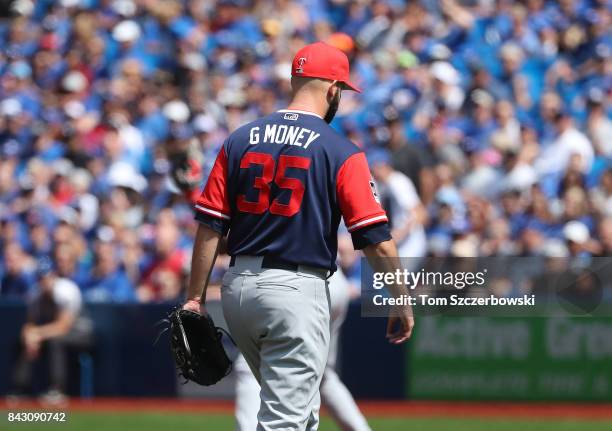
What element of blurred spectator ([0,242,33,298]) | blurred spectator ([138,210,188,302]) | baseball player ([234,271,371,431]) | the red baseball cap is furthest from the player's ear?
blurred spectator ([0,242,33,298])

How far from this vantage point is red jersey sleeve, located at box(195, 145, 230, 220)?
5.41 meters

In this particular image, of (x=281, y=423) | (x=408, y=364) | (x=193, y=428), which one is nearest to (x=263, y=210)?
(x=281, y=423)

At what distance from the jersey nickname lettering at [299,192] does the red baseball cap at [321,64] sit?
211mm

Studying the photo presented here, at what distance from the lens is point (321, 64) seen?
215 inches

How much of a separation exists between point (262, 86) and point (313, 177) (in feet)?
→ 30.0

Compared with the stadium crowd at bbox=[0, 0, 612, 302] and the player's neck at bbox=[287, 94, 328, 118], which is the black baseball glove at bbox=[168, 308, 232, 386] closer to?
the player's neck at bbox=[287, 94, 328, 118]

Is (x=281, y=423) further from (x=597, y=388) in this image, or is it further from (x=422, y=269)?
(x=597, y=388)

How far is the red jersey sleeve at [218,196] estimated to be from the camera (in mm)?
5410

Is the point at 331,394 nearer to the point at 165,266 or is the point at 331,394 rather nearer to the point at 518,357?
the point at 518,357

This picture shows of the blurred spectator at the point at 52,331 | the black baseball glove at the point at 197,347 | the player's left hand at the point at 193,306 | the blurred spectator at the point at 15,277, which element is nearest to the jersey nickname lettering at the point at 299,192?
the player's left hand at the point at 193,306

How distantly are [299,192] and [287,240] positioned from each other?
20cm

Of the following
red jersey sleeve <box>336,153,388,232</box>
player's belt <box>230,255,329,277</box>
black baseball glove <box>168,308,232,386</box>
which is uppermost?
red jersey sleeve <box>336,153,388,232</box>
